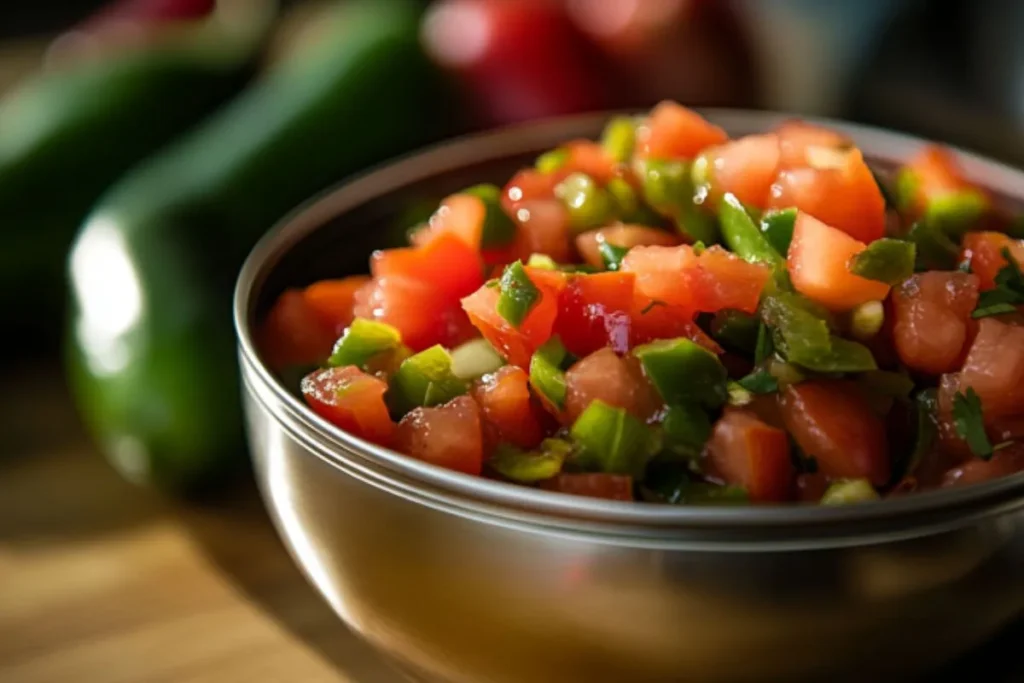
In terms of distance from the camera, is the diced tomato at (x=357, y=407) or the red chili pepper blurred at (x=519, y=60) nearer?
the diced tomato at (x=357, y=407)

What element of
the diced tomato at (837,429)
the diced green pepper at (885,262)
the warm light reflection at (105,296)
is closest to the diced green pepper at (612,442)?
the diced tomato at (837,429)

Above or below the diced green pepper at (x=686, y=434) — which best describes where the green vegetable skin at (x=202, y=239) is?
below

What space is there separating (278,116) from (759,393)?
110 centimetres

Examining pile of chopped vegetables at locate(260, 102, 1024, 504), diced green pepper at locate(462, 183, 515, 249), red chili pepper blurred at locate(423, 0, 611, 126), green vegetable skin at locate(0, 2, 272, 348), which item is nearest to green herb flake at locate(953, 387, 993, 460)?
pile of chopped vegetables at locate(260, 102, 1024, 504)

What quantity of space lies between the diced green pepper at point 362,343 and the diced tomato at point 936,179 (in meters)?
0.50

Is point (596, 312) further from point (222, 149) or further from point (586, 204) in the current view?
point (222, 149)

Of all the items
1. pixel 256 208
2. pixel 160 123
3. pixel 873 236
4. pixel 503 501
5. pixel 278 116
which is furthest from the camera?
pixel 160 123

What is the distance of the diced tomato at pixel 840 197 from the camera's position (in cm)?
92

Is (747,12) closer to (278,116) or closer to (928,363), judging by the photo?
(278,116)

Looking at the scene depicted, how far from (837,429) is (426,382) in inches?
11.7

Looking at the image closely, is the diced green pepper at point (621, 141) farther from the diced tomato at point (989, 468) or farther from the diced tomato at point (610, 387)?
the diced tomato at point (989, 468)

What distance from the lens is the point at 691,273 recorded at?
0.87m

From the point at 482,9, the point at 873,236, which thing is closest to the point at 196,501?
the point at 873,236

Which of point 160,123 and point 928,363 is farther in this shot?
point 160,123
